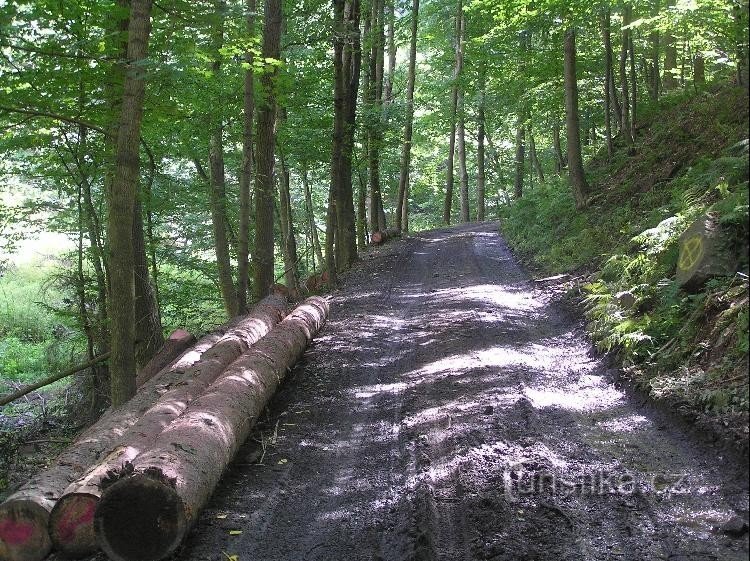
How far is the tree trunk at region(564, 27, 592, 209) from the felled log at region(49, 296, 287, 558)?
1049cm

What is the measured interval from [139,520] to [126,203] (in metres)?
3.96

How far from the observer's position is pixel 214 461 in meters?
5.20

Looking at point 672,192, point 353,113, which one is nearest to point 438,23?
point 353,113

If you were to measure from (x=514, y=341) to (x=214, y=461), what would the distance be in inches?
199

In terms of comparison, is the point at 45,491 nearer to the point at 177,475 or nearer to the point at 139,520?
the point at 139,520

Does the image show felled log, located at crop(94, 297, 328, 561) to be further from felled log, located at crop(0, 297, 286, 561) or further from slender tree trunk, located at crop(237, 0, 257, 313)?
slender tree trunk, located at crop(237, 0, 257, 313)

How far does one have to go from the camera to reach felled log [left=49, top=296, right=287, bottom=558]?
15.0 ft

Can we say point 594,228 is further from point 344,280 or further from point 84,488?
point 84,488

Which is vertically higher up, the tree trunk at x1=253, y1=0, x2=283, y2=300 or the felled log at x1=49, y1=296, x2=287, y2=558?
the tree trunk at x1=253, y1=0, x2=283, y2=300

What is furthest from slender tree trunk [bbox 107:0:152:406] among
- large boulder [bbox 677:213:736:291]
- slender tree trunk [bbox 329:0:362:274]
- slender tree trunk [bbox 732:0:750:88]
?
slender tree trunk [bbox 329:0:362:274]

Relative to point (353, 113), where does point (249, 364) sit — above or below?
below

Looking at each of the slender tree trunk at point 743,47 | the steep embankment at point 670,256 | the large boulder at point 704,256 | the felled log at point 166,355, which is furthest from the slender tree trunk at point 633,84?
the felled log at point 166,355

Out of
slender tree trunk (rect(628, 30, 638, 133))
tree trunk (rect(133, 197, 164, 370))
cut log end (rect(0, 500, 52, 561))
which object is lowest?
cut log end (rect(0, 500, 52, 561))

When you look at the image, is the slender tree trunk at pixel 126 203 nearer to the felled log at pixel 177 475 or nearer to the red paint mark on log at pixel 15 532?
the felled log at pixel 177 475
